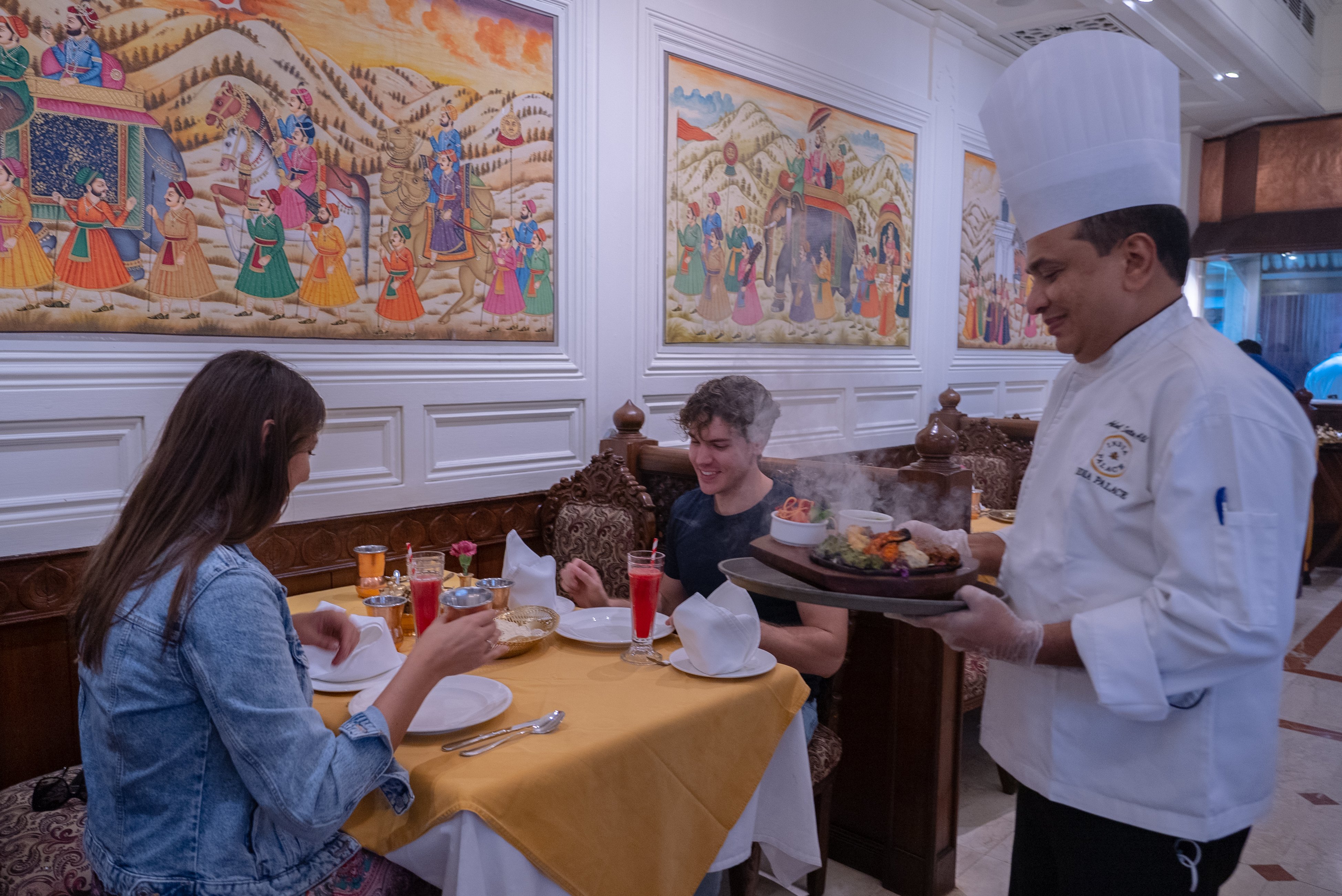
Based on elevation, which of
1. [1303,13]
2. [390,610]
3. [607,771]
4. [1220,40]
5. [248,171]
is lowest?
[607,771]

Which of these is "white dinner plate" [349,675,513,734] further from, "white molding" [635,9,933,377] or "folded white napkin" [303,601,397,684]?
"white molding" [635,9,933,377]

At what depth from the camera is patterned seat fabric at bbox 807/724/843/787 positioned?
2465 mm

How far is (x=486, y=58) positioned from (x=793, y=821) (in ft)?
9.20

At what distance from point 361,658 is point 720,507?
1104 mm

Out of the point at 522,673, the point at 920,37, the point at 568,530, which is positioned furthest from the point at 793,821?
the point at 920,37

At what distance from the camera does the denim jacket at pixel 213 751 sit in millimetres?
1249

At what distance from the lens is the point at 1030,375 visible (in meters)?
6.90

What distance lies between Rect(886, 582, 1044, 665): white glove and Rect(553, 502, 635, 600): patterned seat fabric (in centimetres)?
183

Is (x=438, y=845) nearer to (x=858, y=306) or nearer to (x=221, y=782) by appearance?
(x=221, y=782)

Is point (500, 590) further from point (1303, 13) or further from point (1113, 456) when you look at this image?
point (1303, 13)

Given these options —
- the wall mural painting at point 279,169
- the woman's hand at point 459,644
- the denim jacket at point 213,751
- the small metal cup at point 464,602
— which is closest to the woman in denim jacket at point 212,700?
the denim jacket at point 213,751

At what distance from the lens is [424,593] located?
194 cm

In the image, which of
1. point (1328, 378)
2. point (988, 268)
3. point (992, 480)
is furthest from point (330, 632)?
point (1328, 378)

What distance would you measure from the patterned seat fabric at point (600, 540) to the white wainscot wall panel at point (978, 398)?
356 centimetres
